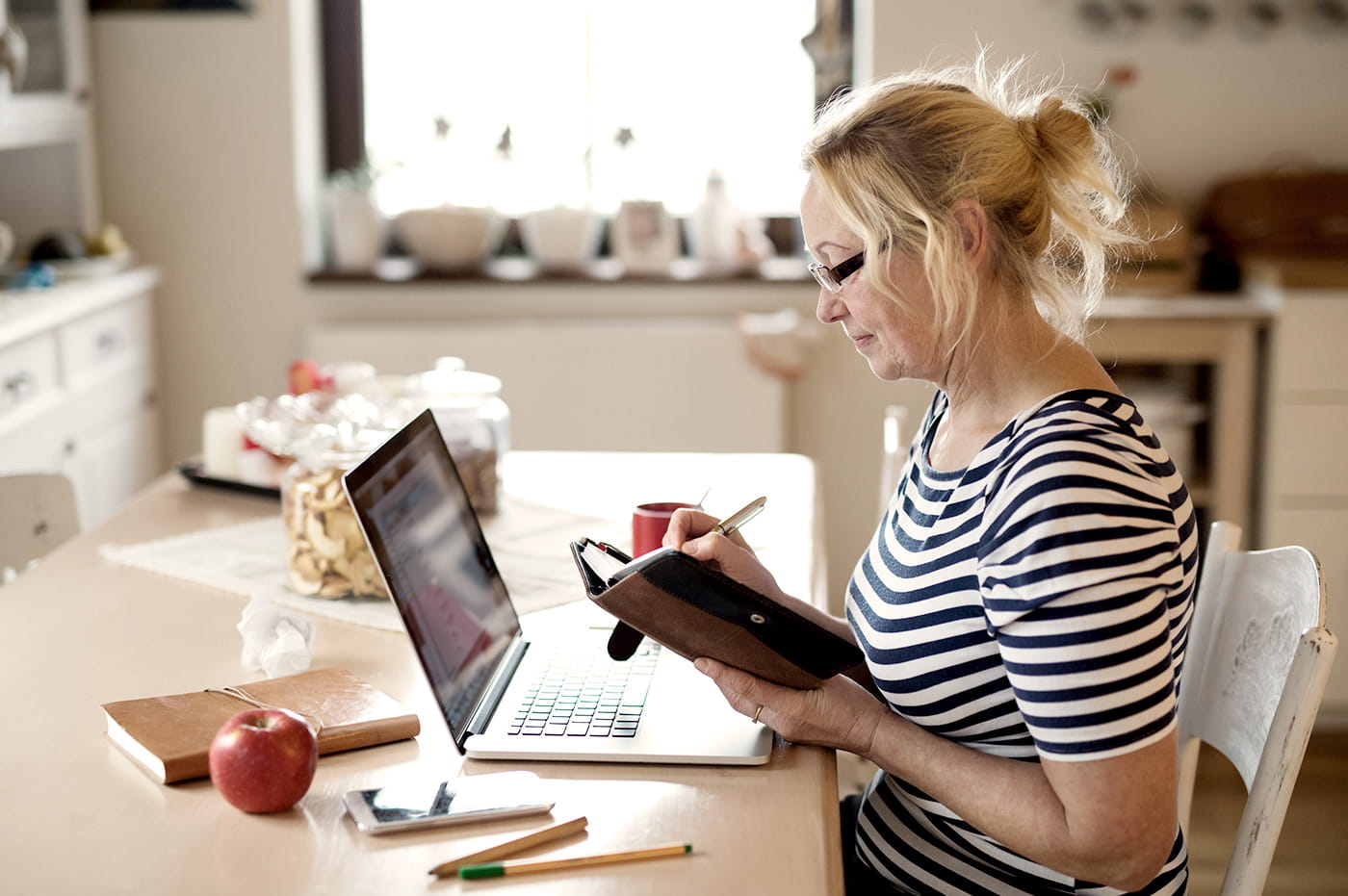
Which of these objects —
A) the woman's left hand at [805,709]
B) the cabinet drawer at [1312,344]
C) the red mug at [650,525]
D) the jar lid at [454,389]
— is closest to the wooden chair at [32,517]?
the jar lid at [454,389]

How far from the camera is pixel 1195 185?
3.19 meters

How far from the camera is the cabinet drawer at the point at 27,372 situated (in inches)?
95.7

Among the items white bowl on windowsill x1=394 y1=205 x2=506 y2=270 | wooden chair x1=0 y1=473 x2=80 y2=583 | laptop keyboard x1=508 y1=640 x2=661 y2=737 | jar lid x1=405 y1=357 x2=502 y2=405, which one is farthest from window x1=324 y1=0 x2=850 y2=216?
laptop keyboard x1=508 y1=640 x2=661 y2=737

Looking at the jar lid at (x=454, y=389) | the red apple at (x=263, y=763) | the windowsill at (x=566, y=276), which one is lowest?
the red apple at (x=263, y=763)

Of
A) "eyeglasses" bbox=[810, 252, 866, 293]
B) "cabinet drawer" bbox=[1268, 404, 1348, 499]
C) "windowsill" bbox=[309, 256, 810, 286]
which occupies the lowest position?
"cabinet drawer" bbox=[1268, 404, 1348, 499]

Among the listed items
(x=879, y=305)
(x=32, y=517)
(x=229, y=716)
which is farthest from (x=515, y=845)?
(x=32, y=517)

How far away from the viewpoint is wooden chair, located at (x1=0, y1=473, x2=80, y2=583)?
1839 millimetres

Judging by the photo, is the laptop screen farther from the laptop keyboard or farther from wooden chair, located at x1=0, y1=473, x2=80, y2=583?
wooden chair, located at x1=0, y1=473, x2=80, y2=583

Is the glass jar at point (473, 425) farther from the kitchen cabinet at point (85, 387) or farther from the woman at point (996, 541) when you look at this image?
the kitchen cabinet at point (85, 387)

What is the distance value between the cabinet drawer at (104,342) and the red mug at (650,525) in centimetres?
172

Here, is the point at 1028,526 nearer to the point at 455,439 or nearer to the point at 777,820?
the point at 777,820

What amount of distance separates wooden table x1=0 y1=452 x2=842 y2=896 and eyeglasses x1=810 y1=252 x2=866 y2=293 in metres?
0.40

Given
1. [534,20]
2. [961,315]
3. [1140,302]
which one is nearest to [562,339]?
[534,20]

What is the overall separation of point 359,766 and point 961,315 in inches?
24.0
